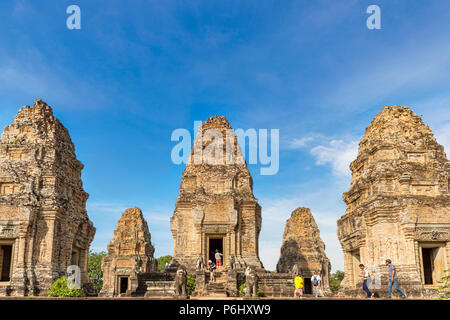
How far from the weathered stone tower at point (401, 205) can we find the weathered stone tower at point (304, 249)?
1281 cm

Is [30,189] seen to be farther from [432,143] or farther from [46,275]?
[432,143]

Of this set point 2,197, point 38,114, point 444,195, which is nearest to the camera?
point 444,195

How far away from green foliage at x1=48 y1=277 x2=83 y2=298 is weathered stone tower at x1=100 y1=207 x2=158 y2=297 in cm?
1522

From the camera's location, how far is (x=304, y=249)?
36.8 meters

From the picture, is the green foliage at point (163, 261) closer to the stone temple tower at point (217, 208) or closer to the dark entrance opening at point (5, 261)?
the stone temple tower at point (217, 208)

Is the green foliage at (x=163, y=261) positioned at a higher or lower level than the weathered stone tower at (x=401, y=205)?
lower

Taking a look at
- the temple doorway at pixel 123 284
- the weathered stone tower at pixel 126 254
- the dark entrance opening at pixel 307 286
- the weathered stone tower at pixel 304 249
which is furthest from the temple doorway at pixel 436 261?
the temple doorway at pixel 123 284

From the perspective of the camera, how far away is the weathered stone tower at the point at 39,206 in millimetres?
20359

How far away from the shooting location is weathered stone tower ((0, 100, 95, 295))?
66.8 ft

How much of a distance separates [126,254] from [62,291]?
62.5 ft

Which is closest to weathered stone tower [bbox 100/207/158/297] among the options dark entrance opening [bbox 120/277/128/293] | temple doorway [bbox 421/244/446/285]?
dark entrance opening [bbox 120/277/128/293]

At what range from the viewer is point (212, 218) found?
2436 cm
